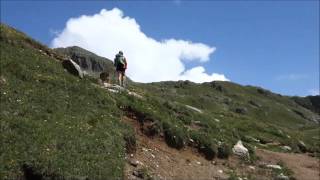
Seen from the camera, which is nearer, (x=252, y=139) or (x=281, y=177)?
(x=281, y=177)

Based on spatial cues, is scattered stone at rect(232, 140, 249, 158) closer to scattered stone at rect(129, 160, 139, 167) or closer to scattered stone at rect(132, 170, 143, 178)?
scattered stone at rect(129, 160, 139, 167)

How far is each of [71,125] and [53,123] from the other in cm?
95

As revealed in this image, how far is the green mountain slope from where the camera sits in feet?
75.5

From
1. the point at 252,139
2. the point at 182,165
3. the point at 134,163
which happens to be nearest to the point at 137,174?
the point at 134,163

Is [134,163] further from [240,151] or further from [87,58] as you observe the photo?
[87,58]

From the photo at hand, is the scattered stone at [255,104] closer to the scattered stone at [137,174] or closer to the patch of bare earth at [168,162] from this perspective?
the patch of bare earth at [168,162]

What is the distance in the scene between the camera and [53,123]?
86.3 feet

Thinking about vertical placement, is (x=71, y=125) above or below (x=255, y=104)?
below

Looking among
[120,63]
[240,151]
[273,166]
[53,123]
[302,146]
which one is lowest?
[273,166]

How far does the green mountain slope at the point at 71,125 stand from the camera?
23.0 m

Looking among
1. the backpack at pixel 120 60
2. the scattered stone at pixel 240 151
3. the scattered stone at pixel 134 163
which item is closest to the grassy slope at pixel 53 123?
the scattered stone at pixel 134 163

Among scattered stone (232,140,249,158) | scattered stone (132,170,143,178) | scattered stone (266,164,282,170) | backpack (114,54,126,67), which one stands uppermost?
backpack (114,54,126,67)

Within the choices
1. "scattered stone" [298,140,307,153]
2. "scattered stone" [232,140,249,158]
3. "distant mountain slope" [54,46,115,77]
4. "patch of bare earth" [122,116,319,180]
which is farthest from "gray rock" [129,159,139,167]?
"distant mountain slope" [54,46,115,77]

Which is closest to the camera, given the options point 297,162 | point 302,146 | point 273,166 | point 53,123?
point 53,123
